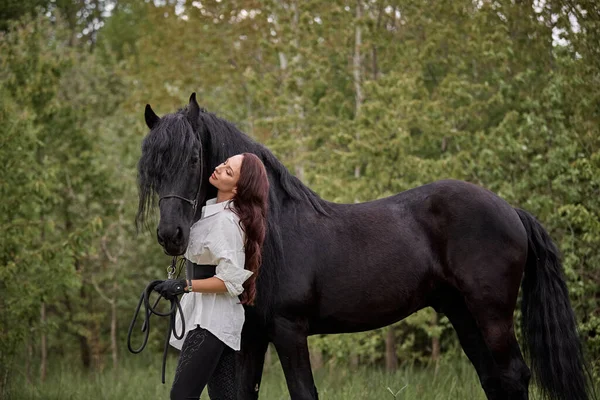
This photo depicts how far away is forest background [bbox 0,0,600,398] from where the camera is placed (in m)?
8.34

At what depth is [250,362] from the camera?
4.15 meters

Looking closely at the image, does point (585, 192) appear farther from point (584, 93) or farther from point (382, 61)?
point (382, 61)

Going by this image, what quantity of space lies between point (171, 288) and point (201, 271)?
26 cm

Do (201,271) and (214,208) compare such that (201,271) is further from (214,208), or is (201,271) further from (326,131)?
(326,131)

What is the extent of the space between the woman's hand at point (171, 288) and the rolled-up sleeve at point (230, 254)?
18 centimetres

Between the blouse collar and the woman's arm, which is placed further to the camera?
the blouse collar

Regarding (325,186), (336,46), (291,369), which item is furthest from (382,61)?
(291,369)

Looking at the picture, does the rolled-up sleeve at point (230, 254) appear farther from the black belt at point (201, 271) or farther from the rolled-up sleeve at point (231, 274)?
the black belt at point (201, 271)

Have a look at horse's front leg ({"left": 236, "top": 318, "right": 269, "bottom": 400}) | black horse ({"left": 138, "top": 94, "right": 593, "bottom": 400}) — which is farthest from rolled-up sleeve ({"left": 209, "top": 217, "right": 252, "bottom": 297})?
horse's front leg ({"left": 236, "top": 318, "right": 269, "bottom": 400})

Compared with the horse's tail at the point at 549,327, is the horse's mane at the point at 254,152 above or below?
above

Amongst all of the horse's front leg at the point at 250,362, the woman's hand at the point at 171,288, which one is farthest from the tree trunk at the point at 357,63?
the woman's hand at the point at 171,288

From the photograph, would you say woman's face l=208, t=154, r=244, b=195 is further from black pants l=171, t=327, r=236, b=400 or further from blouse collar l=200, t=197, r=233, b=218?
black pants l=171, t=327, r=236, b=400

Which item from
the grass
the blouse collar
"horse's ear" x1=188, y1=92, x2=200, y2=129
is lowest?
the grass

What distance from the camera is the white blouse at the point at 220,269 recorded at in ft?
11.4
